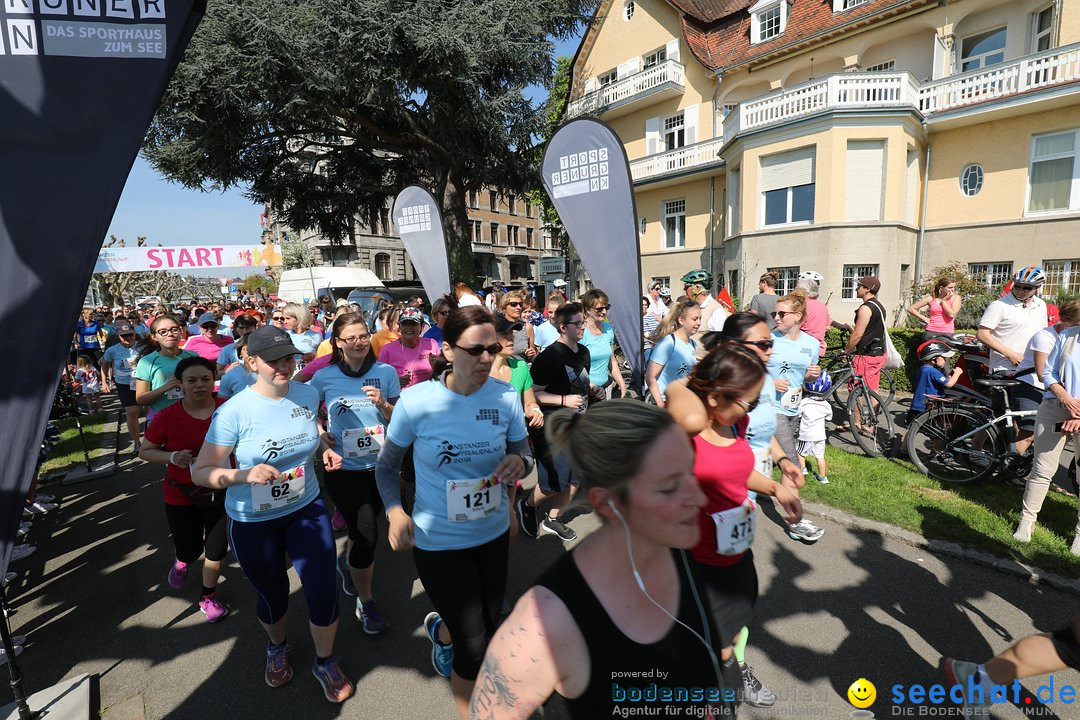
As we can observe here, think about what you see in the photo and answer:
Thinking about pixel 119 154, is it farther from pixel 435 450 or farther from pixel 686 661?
pixel 686 661

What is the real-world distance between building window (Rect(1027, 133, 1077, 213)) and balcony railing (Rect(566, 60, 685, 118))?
12208 mm

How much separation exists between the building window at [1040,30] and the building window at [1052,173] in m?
2.73

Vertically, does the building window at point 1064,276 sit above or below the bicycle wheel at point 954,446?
above

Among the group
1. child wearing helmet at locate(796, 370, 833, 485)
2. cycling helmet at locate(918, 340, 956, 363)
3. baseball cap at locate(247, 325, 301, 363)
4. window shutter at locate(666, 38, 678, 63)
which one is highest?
window shutter at locate(666, 38, 678, 63)

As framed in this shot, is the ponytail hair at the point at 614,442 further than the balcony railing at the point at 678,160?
No

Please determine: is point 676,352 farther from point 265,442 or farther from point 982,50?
point 982,50

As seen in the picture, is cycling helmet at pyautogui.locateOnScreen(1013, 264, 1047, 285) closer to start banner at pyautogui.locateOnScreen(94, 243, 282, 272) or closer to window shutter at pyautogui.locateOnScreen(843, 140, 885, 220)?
window shutter at pyautogui.locateOnScreen(843, 140, 885, 220)

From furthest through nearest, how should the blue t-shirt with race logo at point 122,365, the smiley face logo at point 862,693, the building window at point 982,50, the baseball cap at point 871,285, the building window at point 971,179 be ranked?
the building window at point 971,179, the building window at point 982,50, the blue t-shirt with race logo at point 122,365, the baseball cap at point 871,285, the smiley face logo at point 862,693

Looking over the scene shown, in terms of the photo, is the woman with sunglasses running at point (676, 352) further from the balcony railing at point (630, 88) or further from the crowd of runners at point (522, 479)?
the balcony railing at point (630, 88)

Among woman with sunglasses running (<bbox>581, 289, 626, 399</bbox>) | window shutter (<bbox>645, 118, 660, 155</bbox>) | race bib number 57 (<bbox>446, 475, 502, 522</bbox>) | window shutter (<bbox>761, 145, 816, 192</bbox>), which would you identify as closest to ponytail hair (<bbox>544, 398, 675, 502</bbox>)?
race bib number 57 (<bbox>446, 475, 502, 522</bbox>)

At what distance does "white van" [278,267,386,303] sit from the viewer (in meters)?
19.1

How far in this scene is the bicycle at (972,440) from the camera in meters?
4.88

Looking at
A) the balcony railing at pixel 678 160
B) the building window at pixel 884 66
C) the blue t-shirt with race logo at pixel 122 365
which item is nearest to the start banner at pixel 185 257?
the blue t-shirt with race logo at pixel 122 365

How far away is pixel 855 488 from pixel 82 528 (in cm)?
785
